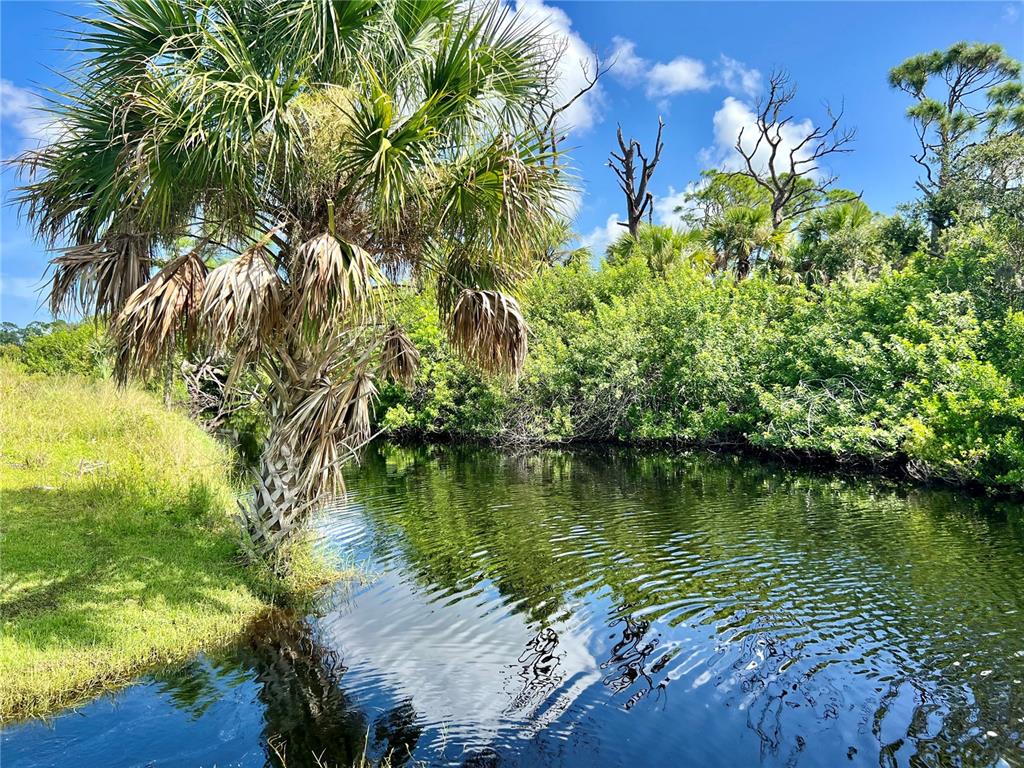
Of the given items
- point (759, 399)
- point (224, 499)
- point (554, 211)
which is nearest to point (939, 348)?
point (759, 399)

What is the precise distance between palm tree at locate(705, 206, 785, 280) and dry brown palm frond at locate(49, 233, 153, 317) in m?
25.7

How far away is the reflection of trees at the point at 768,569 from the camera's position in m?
5.48

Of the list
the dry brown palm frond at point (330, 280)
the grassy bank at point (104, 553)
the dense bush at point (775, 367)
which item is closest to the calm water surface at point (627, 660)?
the grassy bank at point (104, 553)

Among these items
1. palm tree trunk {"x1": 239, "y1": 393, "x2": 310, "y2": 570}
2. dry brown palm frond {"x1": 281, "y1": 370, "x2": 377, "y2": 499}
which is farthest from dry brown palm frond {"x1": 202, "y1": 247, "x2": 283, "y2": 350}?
palm tree trunk {"x1": 239, "y1": 393, "x2": 310, "y2": 570}

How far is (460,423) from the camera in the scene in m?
25.2

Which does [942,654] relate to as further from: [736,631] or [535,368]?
[535,368]

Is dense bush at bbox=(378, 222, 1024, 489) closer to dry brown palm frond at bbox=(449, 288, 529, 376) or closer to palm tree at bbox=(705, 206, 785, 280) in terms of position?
dry brown palm frond at bbox=(449, 288, 529, 376)

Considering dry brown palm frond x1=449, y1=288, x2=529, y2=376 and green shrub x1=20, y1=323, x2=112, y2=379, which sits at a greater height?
green shrub x1=20, y1=323, x2=112, y2=379

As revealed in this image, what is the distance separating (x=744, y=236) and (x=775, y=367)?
10.6 m

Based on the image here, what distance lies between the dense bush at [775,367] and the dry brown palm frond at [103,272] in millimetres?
4568

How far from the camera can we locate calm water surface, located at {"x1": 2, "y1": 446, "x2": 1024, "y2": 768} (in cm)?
446

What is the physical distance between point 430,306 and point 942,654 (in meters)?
21.8

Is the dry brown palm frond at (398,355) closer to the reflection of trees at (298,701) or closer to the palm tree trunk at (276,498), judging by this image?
the palm tree trunk at (276,498)

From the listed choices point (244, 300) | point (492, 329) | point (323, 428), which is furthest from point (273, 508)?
point (492, 329)
